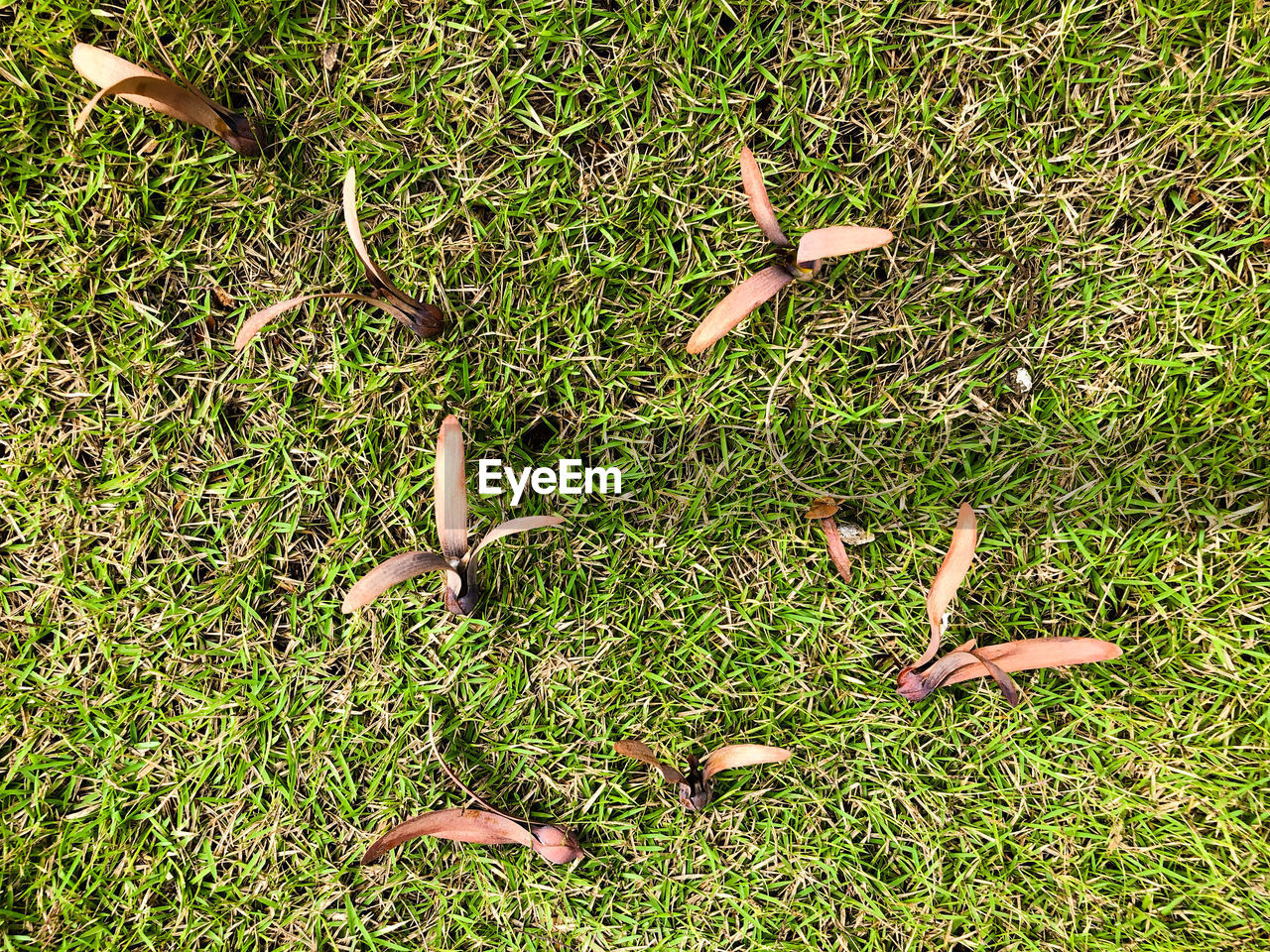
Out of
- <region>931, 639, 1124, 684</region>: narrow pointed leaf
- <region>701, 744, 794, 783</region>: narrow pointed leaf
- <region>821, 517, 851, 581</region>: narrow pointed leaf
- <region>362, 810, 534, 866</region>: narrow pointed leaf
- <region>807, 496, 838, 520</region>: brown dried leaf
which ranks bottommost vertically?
<region>362, 810, 534, 866</region>: narrow pointed leaf

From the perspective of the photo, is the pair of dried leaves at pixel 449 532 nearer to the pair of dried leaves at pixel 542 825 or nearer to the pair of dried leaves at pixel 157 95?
the pair of dried leaves at pixel 542 825

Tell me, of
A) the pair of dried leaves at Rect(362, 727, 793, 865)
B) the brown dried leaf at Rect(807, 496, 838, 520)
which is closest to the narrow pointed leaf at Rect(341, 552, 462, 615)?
the pair of dried leaves at Rect(362, 727, 793, 865)

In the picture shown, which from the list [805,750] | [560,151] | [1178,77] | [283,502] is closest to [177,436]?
[283,502]

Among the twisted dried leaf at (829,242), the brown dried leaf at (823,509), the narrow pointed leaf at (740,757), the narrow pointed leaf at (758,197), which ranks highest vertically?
the narrow pointed leaf at (758,197)

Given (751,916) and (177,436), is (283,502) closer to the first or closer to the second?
(177,436)

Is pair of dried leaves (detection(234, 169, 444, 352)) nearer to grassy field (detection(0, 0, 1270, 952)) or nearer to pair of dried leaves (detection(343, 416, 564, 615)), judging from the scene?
grassy field (detection(0, 0, 1270, 952))

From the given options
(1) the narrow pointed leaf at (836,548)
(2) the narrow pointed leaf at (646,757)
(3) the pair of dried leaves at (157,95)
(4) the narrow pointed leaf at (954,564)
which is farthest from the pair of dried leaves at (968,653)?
(3) the pair of dried leaves at (157,95)

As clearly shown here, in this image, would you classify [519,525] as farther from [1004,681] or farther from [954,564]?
[1004,681]
